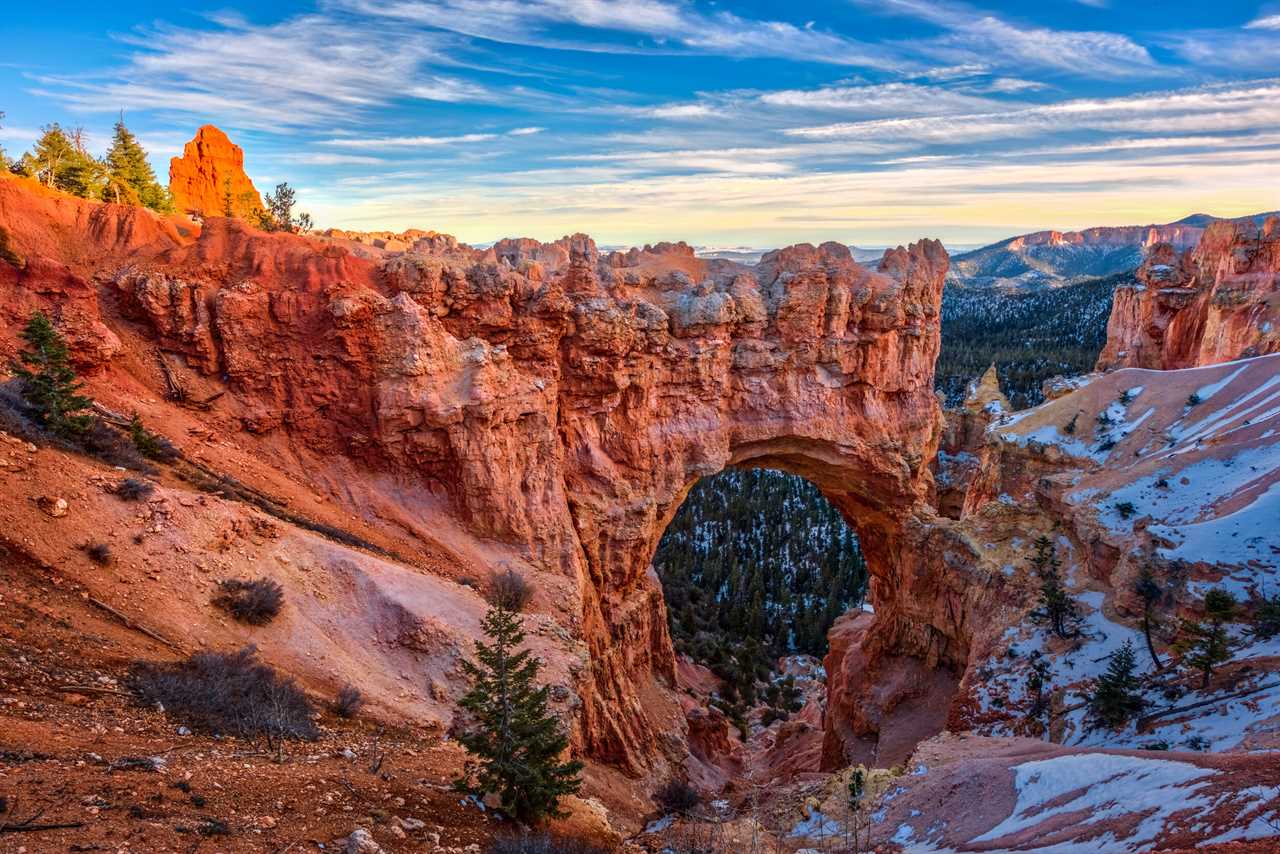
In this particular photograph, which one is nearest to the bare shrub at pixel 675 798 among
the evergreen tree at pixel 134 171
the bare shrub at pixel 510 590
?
the bare shrub at pixel 510 590

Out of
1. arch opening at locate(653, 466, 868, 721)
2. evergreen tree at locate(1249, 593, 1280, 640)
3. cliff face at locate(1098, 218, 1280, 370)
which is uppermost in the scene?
cliff face at locate(1098, 218, 1280, 370)

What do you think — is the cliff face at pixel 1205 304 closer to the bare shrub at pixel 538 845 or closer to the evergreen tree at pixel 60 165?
the bare shrub at pixel 538 845

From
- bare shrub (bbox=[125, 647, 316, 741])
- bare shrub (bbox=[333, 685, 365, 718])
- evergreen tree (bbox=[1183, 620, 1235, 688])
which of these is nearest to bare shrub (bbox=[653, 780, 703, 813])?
bare shrub (bbox=[333, 685, 365, 718])

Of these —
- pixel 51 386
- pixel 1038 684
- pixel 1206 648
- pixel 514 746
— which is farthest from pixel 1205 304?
pixel 51 386

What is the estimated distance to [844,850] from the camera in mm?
14172

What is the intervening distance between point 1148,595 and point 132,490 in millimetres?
25958

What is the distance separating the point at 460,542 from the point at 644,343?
9.83 meters

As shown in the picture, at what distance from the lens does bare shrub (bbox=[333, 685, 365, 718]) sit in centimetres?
1346

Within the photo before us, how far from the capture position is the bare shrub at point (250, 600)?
14555 mm

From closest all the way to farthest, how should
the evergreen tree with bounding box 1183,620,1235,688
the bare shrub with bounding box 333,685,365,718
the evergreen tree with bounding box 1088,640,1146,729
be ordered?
the bare shrub with bounding box 333,685,365,718 < the evergreen tree with bounding box 1183,620,1235,688 < the evergreen tree with bounding box 1088,640,1146,729

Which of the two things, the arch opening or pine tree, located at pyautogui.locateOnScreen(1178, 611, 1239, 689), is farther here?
the arch opening

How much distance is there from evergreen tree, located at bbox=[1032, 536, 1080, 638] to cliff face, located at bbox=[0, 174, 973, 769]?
3690 millimetres

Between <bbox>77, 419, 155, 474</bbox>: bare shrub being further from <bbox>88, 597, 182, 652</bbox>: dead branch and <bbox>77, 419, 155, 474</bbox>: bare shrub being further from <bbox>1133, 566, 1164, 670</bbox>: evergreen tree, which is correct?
<bbox>1133, 566, 1164, 670</bbox>: evergreen tree

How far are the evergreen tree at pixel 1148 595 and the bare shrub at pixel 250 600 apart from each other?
72.6 ft
